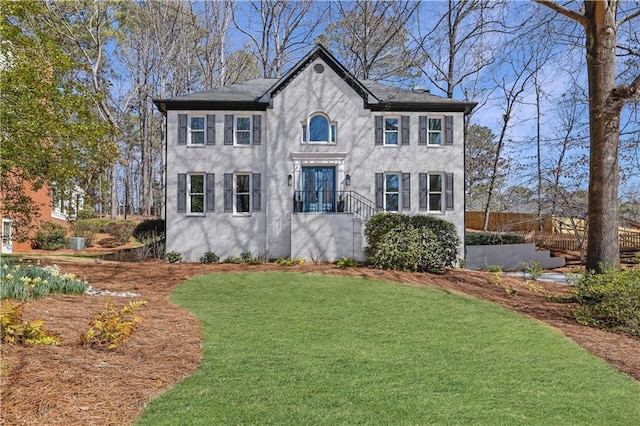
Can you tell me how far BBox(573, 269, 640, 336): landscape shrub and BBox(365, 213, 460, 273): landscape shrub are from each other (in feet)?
14.7

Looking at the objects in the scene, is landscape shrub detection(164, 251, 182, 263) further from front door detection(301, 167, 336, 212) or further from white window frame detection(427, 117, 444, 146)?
white window frame detection(427, 117, 444, 146)

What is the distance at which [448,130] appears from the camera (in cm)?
1598

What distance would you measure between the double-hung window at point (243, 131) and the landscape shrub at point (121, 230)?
11270mm

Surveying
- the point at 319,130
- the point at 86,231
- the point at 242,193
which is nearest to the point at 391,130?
the point at 319,130

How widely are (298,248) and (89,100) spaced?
791 centimetres

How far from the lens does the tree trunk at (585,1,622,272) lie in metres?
8.17

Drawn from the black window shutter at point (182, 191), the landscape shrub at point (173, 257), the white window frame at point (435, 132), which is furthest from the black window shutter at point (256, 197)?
the white window frame at point (435, 132)

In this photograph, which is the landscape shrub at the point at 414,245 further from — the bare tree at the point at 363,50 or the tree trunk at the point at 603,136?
the bare tree at the point at 363,50

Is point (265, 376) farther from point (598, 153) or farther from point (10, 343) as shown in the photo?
point (598, 153)

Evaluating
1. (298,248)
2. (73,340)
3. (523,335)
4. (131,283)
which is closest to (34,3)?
(131,283)

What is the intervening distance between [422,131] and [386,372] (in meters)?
13.1

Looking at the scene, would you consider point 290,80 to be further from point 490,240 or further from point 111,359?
point 111,359

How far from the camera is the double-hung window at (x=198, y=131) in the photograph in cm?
1567

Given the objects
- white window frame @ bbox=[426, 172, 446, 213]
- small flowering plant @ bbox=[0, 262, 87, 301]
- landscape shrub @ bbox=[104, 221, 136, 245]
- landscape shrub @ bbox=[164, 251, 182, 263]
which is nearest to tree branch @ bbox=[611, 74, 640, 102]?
white window frame @ bbox=[426, 172, 446, 213]
